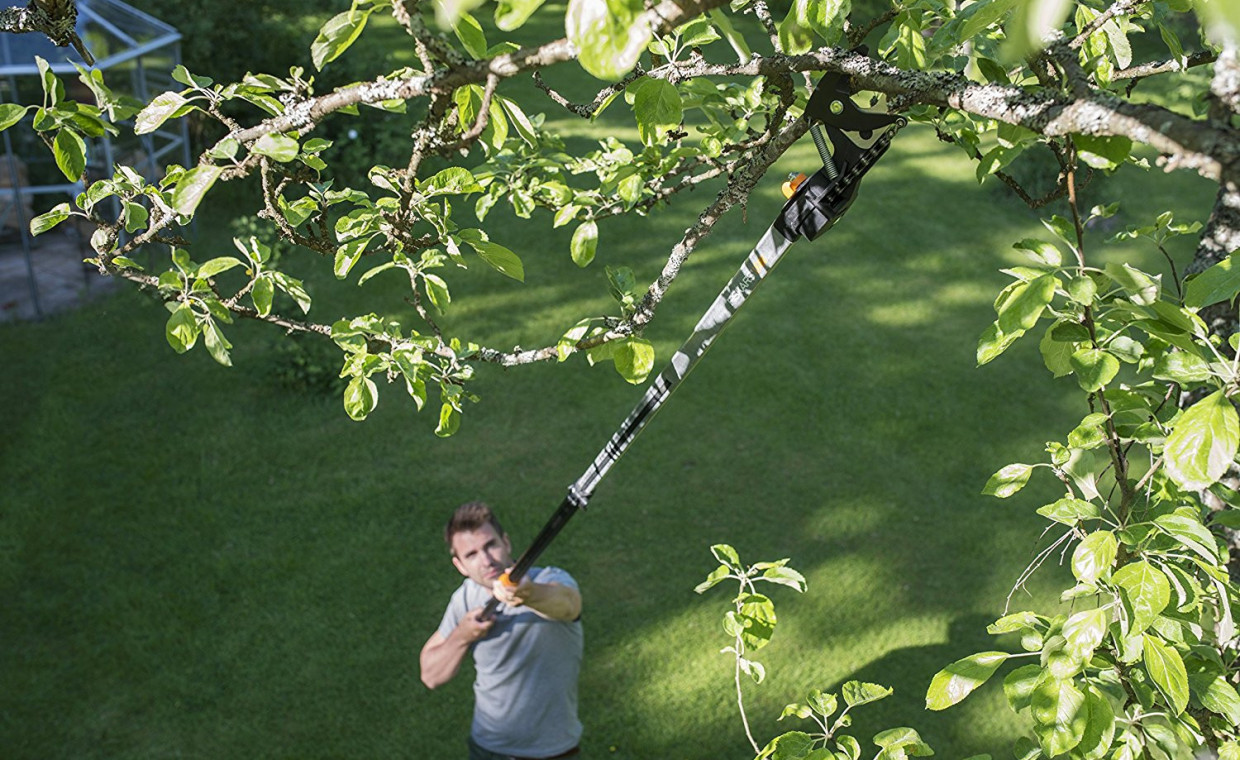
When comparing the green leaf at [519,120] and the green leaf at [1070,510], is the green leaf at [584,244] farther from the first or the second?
Result: the green leaf at [1070,510]

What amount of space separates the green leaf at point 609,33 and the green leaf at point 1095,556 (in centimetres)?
90

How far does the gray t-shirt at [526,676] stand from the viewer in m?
3.51

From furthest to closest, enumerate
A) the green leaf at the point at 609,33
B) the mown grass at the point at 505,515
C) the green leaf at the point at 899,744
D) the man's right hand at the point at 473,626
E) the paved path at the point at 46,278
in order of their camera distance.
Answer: the paved path at the point at 46,278 < the mown grass at the point at 505,515 < the man's right hand at the point at 473,626 < the green leaf at the point at 899,744 < the green leaf at the point at 609,33

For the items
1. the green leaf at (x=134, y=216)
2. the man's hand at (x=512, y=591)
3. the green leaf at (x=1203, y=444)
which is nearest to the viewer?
the green leaf at (x=1203, y=444)

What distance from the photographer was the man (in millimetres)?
3506

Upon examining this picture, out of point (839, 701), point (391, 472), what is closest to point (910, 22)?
point (839, 701)

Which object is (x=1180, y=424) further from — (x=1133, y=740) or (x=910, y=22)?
(x=910, y=22)

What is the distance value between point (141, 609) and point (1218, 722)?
4522mm

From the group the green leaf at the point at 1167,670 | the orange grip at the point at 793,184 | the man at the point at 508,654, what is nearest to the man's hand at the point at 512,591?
the man at the point at 508,654

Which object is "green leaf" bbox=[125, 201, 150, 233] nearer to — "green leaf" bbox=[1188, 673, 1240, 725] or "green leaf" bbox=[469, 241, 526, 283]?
"green leaf" bbox=[469, 241, 526, 283]

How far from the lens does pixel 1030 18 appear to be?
69 cm

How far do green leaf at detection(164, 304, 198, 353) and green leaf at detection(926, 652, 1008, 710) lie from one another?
51.7 inches

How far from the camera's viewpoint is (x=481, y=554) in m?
3.52

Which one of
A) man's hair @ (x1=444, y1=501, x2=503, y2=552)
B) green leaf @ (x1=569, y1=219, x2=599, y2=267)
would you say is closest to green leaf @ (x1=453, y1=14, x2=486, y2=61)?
green leaf @ (x1=569, y1=219, x2=599, y2=267)
